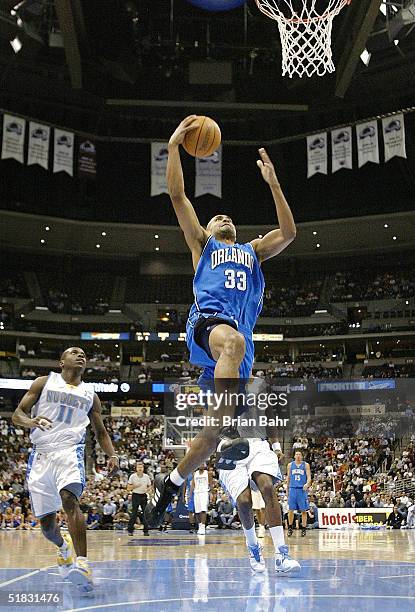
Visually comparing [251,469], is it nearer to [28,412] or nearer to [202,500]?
[28,412]

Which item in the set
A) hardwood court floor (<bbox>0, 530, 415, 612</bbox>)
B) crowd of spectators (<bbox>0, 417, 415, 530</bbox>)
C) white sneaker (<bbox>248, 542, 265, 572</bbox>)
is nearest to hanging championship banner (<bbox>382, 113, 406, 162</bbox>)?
crowd of spectators (<bbox>0, 417, 415, 530</bbox>)

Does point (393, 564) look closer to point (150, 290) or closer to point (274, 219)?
point (274, 219)

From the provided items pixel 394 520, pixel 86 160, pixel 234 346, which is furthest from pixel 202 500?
Answer: pixel 86 160

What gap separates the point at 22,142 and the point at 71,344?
12265 mm

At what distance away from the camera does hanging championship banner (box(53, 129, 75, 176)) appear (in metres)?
29.4

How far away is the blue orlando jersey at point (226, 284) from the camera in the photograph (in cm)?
526

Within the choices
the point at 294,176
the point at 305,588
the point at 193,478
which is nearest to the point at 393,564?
the point at 305,588

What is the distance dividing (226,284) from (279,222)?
731 mm

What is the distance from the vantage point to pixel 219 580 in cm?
645

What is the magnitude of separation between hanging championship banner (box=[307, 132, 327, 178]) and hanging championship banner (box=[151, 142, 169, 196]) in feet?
20.1

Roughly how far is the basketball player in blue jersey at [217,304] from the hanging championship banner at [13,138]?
78.9 ft

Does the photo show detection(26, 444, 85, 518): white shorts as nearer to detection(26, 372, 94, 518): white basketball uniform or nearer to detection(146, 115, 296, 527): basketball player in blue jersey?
detection(26, 372, 94, 518): white basketball uniform

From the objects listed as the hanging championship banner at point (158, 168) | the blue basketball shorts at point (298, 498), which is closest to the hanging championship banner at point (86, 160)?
the hanging championship banner at point (158, 168)

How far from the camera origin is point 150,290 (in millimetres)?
38188
